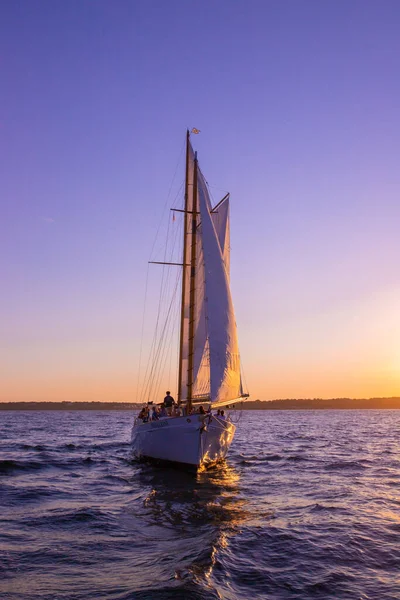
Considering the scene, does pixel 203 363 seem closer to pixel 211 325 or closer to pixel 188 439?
pixel 211 325

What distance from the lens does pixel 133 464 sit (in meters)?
32.4

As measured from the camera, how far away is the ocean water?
10.1 m

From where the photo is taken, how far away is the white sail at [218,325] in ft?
79.2

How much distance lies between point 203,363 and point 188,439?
4842 millimetres

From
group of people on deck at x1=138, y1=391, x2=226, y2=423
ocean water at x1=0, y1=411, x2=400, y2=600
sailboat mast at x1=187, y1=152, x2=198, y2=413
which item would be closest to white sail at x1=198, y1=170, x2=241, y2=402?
sailboat mast at x1=187, y1=152, x2=198, y2=413

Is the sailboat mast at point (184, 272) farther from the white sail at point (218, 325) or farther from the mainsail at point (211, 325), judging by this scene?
the white sail at point (218, 325)

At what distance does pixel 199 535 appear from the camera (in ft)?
46.7

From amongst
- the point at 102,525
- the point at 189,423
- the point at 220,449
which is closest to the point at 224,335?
the point at 189,423

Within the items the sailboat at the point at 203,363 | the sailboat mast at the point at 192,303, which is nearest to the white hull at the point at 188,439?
the sailboat at the point at 203,363

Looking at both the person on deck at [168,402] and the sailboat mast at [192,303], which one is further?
the person on deck at [168,402]

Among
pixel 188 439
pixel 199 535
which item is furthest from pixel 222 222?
pixel 199 535

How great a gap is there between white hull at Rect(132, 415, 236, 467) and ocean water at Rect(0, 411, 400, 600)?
954 millimetres

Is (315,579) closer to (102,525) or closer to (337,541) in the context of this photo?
(337,541)

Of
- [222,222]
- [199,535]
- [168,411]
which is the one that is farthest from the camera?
[222,222]
